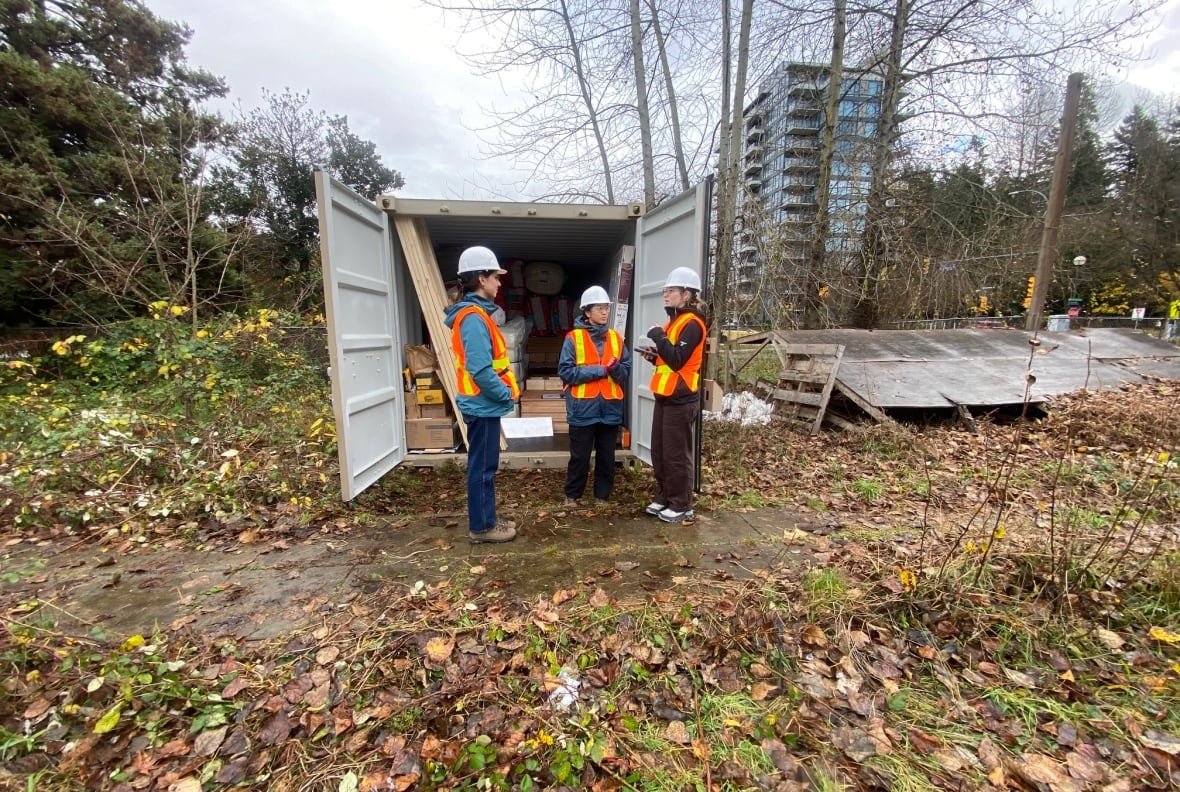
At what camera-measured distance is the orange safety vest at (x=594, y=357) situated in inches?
170

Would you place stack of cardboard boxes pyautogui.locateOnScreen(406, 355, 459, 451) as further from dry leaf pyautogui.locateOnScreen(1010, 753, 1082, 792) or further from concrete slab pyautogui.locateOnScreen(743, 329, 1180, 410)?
concrete slab pyautogui.locateOnScreen(743, 329, 1180, 410)

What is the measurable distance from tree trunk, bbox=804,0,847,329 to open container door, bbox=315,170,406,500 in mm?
7809

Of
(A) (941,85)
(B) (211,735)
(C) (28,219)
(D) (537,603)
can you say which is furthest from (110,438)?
(A) (941,85)

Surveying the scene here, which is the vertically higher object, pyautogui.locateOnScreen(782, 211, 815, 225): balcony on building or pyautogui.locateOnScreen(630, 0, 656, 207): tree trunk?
pyautogui.locateOnScreen(630, 0, 656, 207): tree trunk

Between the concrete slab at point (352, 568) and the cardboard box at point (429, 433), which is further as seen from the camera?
the cardboard box at point (429, 433)

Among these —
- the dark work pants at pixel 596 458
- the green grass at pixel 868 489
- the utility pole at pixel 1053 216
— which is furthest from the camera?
the utility pole at pixel 1053 216

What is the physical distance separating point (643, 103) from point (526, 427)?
8.08 m

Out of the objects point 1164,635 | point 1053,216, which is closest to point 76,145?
point 1164,635

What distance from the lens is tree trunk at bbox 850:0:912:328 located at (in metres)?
9.95

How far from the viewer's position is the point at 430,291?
16.9 ft

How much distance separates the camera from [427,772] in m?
1.93

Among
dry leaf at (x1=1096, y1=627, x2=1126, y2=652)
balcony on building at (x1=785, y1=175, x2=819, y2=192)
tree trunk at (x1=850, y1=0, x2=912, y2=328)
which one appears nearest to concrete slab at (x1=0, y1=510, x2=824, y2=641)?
dry leaf at (x1=1096, y1=627, x2=1126, y2=652)

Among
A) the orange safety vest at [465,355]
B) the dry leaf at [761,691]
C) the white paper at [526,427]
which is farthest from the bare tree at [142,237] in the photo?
the dry leaf at [761,691]

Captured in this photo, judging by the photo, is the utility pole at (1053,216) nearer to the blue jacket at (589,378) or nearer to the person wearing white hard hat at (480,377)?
the blue jacket at (589,378)
